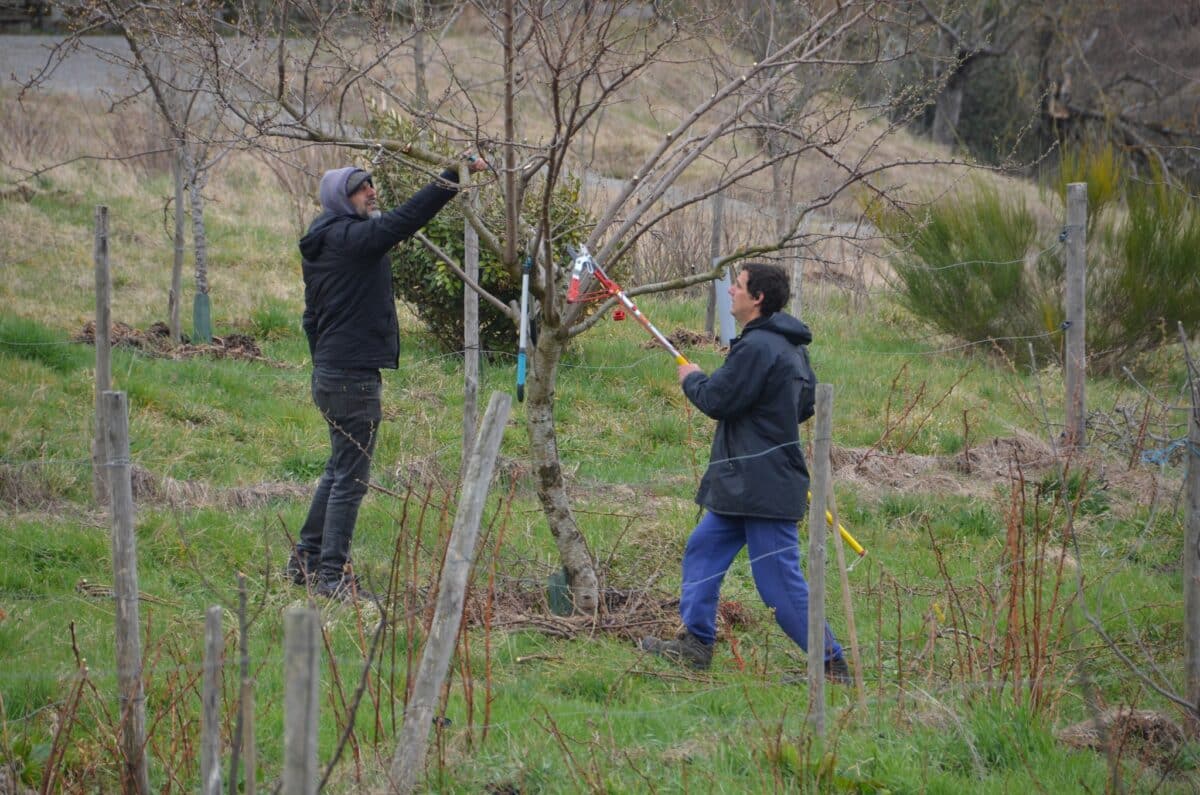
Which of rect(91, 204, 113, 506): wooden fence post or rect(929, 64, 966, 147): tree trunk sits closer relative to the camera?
rect(91, 204, 113, 506): wooden fence post

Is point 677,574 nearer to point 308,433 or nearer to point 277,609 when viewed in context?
point 277,609

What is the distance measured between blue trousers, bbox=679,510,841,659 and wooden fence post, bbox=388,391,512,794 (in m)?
1.69

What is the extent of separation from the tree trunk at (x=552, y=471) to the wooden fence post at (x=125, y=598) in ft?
6.52

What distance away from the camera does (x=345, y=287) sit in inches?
221

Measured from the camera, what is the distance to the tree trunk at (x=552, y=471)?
5290mm

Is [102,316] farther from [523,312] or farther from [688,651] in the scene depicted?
[688,651]

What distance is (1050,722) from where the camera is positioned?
4.27 meters

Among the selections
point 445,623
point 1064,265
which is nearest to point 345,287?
point 445,623

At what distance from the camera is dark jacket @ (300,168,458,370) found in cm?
555

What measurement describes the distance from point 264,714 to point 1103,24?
90.6ft

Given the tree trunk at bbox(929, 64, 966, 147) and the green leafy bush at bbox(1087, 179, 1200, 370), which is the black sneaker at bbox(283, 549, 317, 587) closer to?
the green leafy bush at bbox(1087, 179, 1200, 370)

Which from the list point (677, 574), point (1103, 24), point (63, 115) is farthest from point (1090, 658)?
point (1103, 24)

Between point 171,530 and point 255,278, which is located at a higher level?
point 255,278

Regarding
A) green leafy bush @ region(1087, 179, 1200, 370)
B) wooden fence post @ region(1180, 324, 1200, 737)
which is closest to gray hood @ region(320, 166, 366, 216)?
wooden fence post @ region(1180, 324, 1200, 737)
